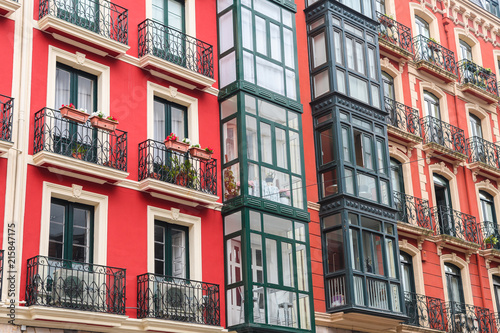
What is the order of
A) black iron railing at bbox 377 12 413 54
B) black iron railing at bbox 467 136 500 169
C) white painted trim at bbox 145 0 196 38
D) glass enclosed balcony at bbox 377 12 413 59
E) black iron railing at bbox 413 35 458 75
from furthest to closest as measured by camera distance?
black iron railing at bbox 467 136 500 169, black iron railing at bbox 413 35 458 75, black iron railing at bbox 377 12 413 54, glass enclosed balcony at bbox 377 12 413 59, white painted trim at bbox 145 0 196 38

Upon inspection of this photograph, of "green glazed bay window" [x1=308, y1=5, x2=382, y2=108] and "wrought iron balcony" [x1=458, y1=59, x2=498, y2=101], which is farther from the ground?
"wrought iron balcony" [x1=458, y1=59, x2=498, y2=101]

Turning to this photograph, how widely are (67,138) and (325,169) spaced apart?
29.5 feet

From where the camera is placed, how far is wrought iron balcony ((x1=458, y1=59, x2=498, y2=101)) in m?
31.5

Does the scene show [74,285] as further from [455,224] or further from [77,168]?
[455,224]

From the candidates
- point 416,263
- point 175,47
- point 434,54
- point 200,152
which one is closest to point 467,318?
point 416,263

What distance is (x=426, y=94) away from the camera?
2991cm

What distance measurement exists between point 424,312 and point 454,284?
9.91 ft

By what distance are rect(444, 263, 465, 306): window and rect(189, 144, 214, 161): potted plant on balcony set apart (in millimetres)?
11409

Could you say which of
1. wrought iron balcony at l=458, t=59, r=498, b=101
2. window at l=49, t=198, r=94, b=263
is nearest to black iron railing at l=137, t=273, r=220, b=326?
window at l=49, t=198, r=94, b=263

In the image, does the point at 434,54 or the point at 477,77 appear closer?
the point at 434,54

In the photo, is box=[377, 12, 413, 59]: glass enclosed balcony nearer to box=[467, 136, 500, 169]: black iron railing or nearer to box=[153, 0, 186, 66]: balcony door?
box=[467, 136, 500, 169]: black iron railing

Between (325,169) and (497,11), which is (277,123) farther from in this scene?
(497,11)

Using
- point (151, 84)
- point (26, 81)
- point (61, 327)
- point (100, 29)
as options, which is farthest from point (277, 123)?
point (61, 327)

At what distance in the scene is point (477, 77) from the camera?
32.1 m
